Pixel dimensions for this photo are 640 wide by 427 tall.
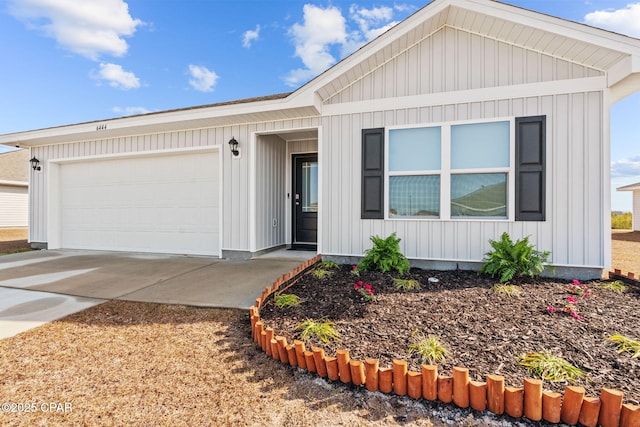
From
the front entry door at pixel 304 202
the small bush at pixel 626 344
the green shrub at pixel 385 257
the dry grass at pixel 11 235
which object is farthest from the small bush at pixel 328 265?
the dry grass at pixel 11 235

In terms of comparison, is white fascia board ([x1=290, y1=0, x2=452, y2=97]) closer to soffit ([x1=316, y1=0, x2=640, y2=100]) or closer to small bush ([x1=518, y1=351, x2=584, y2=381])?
soffit ([x1=316, y1=0, x2=640, y2=100])

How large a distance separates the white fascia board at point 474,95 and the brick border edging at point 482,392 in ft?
13.2

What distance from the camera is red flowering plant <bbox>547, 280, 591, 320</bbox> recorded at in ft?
9.55

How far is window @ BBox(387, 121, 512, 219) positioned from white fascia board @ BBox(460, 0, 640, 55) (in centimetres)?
126

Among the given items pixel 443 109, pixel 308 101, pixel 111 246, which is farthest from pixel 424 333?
pixel 111 246

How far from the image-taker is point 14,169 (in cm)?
1541

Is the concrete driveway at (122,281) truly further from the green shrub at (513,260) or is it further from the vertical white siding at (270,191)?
the green shrub at (513,260)

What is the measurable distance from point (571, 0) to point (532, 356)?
244 inches

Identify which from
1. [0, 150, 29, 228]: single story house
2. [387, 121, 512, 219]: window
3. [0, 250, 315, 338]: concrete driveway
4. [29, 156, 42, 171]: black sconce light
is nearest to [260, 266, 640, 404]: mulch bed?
[0, 250, 315, 338]: concrete driveway

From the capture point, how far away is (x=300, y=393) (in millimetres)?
1940

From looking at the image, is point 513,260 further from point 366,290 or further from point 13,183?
point 13,183

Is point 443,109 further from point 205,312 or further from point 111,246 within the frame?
point 111,246

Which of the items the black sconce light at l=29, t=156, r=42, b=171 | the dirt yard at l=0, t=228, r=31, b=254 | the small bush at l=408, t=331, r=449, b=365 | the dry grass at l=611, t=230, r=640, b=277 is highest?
the black sconce light at l=29, t=156, r=42, b=171

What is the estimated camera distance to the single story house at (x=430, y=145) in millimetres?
4195
